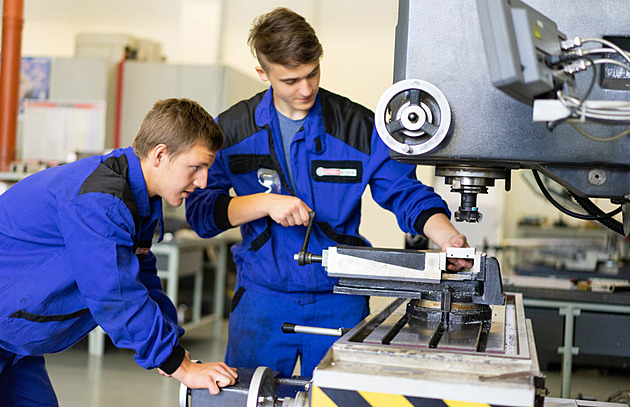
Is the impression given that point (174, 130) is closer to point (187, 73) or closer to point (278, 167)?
point (278, 167)

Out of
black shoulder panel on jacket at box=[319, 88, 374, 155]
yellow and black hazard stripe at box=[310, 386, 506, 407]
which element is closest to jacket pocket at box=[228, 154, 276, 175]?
black shoulder panel on jacket at box=[319, 88, 374, 155]

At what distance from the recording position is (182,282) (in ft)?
18.5

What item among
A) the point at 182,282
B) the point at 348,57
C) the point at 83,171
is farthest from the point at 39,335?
the point at 182,282

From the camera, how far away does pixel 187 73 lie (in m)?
5.32

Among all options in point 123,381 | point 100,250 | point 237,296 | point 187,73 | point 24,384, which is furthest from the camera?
point 187,73

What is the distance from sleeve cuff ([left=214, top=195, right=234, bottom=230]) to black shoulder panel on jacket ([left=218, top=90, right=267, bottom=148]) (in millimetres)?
152

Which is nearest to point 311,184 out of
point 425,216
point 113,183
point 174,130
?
point 425,216

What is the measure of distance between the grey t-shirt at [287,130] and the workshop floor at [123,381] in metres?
1.97

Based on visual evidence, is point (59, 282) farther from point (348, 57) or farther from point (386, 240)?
point (348, 57)

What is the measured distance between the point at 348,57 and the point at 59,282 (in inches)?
133

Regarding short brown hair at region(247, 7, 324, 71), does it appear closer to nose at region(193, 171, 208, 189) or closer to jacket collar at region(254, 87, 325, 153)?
jacket collar at region(254, 87, 325, 153)

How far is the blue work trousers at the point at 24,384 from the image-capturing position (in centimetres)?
139

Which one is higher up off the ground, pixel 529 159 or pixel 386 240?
pixel 529 159

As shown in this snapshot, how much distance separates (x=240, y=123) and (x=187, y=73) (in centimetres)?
387
